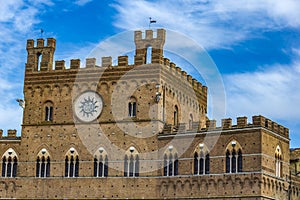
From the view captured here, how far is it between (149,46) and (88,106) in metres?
6.57

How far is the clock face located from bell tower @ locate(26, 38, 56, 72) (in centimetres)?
397

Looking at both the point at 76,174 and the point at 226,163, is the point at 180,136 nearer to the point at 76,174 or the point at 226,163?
the point at 226,163

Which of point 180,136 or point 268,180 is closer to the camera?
point 268,180

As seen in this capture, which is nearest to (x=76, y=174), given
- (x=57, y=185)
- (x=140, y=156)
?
(x=57, y=185)

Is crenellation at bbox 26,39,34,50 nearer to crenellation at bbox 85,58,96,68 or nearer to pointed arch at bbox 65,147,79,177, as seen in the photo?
crenellation at bbox 85,58,96,68

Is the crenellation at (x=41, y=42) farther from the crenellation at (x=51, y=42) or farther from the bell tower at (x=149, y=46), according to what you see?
the bell tower at (x=149, y=46)

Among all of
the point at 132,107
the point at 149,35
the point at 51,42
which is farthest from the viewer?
the point at 51,42

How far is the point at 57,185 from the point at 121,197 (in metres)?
5.19

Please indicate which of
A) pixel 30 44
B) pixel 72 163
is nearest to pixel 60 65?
pixel 30 44

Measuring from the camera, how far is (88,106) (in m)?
50.2

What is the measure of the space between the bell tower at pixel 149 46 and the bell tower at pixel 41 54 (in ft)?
23.6

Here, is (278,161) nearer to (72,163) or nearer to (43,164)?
(72,163)

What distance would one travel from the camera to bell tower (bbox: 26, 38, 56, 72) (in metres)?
52.2

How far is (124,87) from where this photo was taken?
4962 cm
